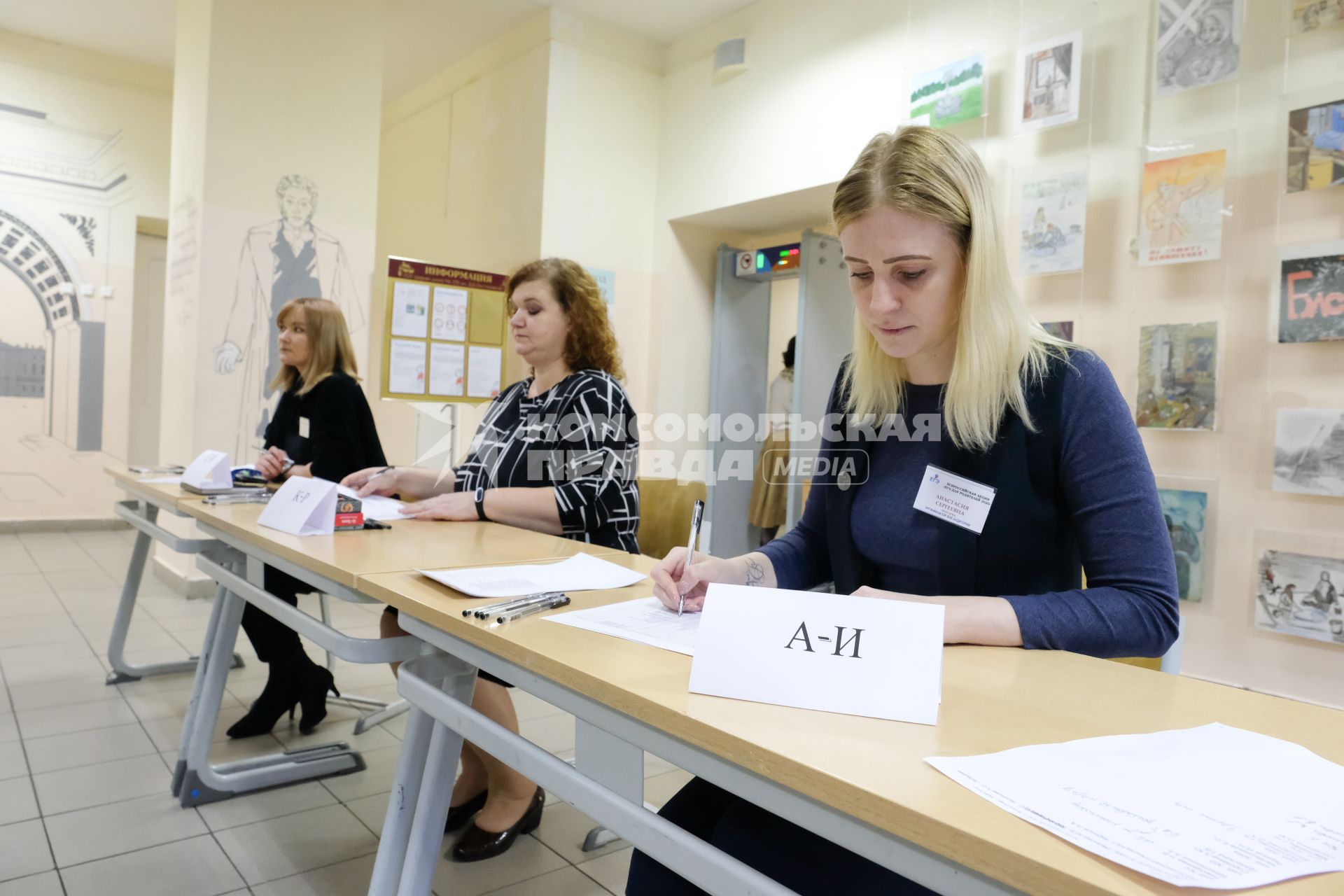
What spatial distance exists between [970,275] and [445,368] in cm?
352

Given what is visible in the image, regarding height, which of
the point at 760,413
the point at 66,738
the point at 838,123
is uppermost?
the point at 838,123

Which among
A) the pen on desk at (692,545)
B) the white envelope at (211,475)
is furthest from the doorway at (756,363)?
the pen on desk at (692,545)

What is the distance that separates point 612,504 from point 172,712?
74.3 inches

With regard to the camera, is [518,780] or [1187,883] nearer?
[1187,883]

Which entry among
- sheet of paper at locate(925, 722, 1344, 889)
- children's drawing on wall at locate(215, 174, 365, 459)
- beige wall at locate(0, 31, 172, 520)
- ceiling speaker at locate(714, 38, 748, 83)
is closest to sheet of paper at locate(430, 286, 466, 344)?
children's drawing on wall at locate(215, 174, 365, 459)

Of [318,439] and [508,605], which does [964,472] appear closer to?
[508,605]

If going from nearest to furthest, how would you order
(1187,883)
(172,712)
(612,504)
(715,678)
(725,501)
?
(1187,883)
(715,678)
(612,504)
(172,712)
(725,501)

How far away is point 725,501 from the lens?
5.26 meters

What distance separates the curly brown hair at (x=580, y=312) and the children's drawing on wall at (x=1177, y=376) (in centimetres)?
189

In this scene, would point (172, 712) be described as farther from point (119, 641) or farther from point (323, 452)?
point (323, 452)

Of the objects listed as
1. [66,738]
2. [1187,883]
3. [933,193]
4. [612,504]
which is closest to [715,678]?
[1187,883]

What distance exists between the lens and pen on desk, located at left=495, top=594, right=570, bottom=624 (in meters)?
1.06

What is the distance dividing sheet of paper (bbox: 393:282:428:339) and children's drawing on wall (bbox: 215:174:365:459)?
2.29 feet

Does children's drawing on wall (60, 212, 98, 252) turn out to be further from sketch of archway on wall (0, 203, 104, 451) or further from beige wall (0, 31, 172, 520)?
sketch of archway on wall (0, 203, 104, 451)
